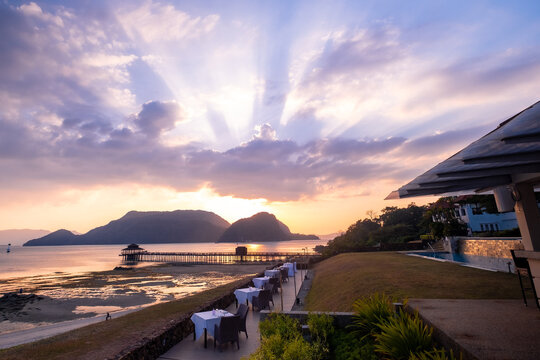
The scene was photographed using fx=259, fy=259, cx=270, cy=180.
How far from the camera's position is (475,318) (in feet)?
16.4

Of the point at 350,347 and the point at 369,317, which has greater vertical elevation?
the point at 369,317

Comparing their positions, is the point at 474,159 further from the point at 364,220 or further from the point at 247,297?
the point at 364,220

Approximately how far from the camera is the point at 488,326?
4551mm

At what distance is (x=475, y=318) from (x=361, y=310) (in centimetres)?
209

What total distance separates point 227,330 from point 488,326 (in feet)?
17.6

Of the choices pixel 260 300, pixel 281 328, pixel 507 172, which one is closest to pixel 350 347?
pixel 281 328

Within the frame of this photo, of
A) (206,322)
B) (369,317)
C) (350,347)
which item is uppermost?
(369,317)

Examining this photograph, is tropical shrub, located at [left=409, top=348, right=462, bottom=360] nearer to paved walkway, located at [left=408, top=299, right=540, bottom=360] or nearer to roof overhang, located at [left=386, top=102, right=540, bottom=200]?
paved walkway, located at [left=408, top=299, right=540, bottom=360]

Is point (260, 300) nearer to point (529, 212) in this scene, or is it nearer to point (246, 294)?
point (246, 294)

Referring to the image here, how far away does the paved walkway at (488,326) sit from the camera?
3.53m

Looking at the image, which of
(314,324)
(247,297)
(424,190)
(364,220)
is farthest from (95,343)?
(364,220)

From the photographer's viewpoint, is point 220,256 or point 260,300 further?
point 220,256

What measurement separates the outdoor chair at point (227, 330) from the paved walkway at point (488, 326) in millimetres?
4259

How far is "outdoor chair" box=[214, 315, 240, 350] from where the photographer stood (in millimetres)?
6305
